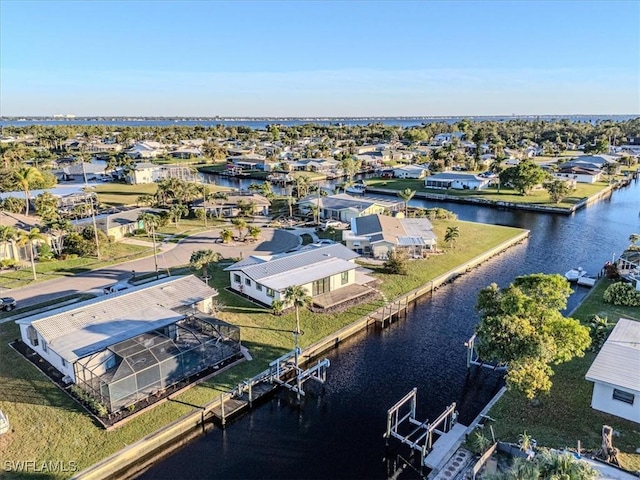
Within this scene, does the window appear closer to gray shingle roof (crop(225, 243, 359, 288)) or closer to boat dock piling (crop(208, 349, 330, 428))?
boat dock piling (crop(208, 349, 330, 428))

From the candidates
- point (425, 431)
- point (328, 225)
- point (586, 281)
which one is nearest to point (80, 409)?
point (425, 431)

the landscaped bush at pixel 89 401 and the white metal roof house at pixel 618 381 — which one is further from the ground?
the white metal roof house at pixel 618 381

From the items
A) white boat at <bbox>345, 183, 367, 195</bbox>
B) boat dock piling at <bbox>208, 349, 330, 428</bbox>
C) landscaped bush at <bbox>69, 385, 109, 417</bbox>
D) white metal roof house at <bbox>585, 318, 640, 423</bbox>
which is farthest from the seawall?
white boat at <bbox>345, 183, 367, 195</bbox>

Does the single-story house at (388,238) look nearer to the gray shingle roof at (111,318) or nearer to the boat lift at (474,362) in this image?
the boat lift at (474,362)

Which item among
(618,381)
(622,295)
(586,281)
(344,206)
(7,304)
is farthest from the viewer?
(344,206)

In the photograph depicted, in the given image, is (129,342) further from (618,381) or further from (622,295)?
(622,295)

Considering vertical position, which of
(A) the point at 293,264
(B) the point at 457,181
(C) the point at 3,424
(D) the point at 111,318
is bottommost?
(C) the point at 3,424

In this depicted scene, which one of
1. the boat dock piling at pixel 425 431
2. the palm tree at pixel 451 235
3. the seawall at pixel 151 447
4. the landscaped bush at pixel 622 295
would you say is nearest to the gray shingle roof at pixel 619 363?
the boat dock piling at pixel 425 431
